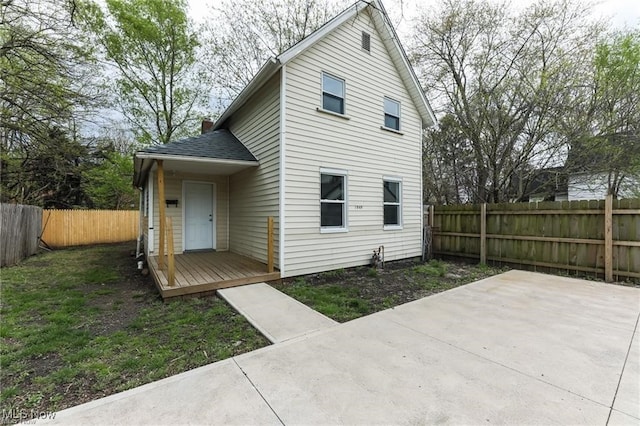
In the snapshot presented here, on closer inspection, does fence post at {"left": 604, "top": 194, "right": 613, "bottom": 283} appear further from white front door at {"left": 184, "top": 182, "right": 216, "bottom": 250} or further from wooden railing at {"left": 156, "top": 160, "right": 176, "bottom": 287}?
white front door at {"left": 184, "top": 182, "right": 216, "bottom": 250}

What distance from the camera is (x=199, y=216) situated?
28.2ft

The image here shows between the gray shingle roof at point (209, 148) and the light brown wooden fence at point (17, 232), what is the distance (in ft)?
16.5

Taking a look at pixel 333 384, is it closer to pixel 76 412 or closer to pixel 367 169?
pixel 76 412

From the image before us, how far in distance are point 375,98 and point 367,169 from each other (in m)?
2.10

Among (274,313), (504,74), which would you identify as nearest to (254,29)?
(504,74)

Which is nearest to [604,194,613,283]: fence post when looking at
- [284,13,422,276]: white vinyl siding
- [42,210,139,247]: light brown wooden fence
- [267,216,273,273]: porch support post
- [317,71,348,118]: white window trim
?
[284,13,422,276]: white vinyl siding

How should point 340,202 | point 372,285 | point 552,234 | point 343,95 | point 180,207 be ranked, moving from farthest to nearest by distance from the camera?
point 180,207
point 343,95
point 340,202
point 552,234
point 372,285

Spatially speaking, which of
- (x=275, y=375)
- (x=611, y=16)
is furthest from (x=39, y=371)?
(x=611, y=16)

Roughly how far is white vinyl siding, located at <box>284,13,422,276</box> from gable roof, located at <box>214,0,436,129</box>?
200 mm

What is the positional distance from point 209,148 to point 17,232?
692 cm

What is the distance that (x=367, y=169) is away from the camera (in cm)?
746

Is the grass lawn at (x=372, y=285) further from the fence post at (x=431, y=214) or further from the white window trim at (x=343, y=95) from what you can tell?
the white window trim at (x=343, y=95)

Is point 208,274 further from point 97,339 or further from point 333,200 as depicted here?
point 333,200

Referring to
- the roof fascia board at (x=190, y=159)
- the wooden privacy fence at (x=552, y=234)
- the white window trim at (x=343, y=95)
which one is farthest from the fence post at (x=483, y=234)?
the roof fascia board at (x=190, y=159)
